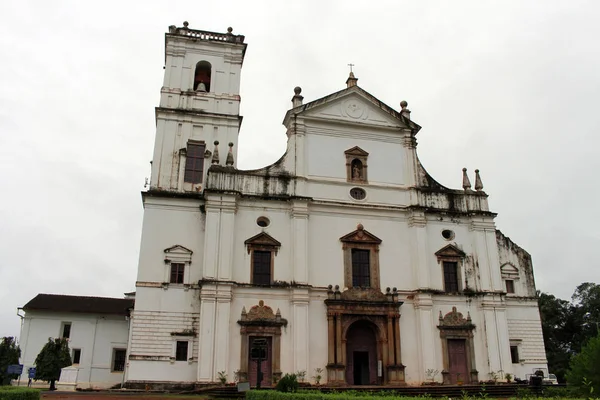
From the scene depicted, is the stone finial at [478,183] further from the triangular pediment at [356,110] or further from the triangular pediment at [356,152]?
the triangular pediment at [356,152]

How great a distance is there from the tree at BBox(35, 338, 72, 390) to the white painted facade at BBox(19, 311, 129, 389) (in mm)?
4090

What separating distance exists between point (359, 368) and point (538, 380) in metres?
7.92

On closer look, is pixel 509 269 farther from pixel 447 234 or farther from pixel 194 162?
pixel 194 162

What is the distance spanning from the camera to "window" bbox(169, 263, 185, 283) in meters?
24.8

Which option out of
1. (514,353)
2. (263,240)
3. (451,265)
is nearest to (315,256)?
(263,240)

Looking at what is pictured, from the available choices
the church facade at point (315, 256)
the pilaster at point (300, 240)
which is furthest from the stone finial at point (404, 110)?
the pilaster at point (300, 240)

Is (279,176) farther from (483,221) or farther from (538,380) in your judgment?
(538,380)

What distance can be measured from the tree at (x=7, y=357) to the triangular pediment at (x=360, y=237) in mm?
21245

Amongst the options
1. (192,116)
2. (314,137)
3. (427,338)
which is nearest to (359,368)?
(427,338)

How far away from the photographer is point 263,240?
25484mm

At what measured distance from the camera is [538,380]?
21.3 meters

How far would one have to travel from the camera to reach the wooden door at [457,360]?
25.5 metres

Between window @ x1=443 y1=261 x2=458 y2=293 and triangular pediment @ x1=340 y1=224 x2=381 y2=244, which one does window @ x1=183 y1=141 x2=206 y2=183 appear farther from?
window @ x1=443 y1=261 x2=458 y2=293

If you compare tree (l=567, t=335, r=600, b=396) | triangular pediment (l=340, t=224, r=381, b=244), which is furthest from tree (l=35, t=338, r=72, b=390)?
tree (l=567, t=335, r=600, b=396)
